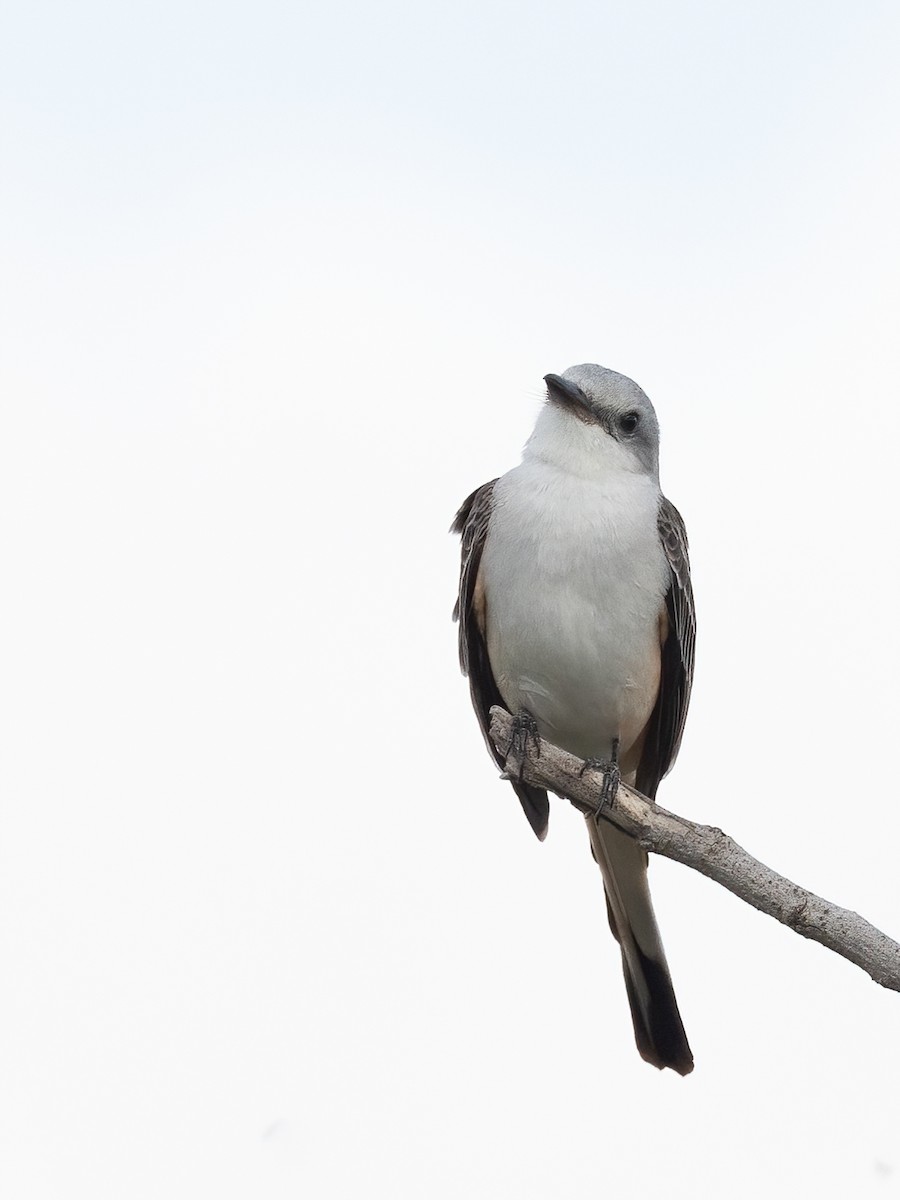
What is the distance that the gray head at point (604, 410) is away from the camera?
26.6 ft

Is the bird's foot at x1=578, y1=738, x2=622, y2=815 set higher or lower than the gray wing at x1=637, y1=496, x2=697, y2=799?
lower

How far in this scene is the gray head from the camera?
8.11 metres

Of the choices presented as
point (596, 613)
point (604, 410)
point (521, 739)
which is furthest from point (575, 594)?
point (604, 410)

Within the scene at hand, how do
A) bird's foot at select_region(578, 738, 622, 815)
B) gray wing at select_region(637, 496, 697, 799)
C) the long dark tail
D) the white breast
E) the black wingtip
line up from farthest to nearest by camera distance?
the black wingtip, the long dark tail, gray wing at select_region(637, 496, 697, 799), the white breast, bird's foot at select_region(578, 738, 622, 815)

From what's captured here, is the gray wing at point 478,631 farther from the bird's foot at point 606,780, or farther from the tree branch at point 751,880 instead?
the tree branch at point 751,880

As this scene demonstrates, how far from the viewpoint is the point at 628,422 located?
8273 mm

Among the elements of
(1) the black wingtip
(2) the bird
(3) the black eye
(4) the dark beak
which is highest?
(4) the dark beak

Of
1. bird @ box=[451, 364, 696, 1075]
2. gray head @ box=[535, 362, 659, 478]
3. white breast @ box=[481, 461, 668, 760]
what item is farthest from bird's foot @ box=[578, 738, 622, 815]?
gray head @ box=[535, 362, 659, 478]

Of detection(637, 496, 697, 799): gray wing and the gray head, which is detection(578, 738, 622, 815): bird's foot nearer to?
detection(637, 496, 697, 799): gray wing

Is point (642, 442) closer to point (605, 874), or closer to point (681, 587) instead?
point (681, 587)

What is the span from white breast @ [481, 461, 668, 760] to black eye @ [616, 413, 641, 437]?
0.93ft

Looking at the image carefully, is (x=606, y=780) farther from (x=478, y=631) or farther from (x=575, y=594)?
(x=478, y=631)

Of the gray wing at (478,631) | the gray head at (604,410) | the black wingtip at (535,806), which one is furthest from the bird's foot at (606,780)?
the gray head at (604,410)

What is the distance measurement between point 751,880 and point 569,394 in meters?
2.93
